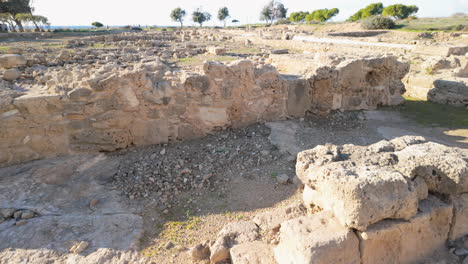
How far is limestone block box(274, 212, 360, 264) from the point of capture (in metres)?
2.20

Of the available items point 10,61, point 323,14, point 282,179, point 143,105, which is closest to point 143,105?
point 143,105

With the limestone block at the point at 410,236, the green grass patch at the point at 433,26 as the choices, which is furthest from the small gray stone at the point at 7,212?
the green grass patch at the point at 433,26

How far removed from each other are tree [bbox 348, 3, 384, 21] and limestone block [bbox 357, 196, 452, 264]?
167 ft

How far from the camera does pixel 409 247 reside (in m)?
2.48

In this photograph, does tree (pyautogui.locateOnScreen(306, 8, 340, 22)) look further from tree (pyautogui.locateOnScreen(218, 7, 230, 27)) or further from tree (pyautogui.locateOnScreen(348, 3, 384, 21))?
tree (pyautogui.locateOnScreen(218, 7, 230, 27))

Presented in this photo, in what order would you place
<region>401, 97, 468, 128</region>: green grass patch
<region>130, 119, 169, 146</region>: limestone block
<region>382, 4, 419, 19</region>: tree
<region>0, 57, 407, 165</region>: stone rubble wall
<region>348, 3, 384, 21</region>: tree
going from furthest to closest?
<region>348, 3, 384, 21</region>: tree
<region>382, 4, 419, 19</region>: tree
<region>401, 97, 468, 128</region>: green grass patch
<region>130, 119, 169, 146</region>: limestone block
<region>0, 57, 407, 165</region>: stone rubble wall

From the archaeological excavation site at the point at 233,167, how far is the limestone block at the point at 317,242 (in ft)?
0.03

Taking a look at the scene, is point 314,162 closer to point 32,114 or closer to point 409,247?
point 409,247

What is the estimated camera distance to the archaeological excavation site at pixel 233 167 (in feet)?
8.09

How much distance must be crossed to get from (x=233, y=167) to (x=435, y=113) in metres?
5.47

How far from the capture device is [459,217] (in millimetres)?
2664

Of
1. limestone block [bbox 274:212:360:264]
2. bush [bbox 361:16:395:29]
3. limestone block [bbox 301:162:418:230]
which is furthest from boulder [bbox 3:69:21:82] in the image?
bush [bbox 361:16:395:29]

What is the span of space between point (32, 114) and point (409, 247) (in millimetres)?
4956

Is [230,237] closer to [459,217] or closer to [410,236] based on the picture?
[410,236]
